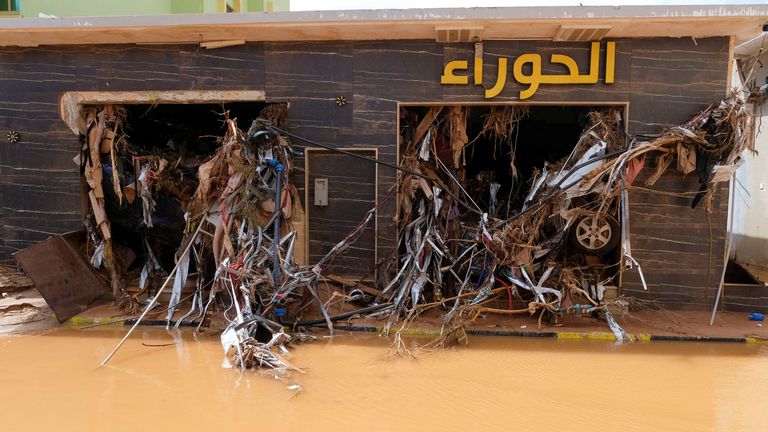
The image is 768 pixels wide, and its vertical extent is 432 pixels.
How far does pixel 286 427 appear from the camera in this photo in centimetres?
Answer: 354

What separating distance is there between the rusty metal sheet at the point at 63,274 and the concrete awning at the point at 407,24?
2.68m

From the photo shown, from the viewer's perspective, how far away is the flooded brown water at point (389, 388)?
3646 mm

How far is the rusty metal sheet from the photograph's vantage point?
580cm

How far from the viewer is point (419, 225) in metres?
6.47

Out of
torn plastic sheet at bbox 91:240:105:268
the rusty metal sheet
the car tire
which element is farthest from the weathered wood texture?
the rusty metal sheet

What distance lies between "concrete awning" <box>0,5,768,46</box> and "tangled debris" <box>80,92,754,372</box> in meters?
0.97

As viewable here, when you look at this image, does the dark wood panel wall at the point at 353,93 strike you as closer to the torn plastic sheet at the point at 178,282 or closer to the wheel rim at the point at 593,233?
the wheel rim at the point at 593,233

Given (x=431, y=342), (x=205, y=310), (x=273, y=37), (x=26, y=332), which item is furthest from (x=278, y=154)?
(x=26, y=332)

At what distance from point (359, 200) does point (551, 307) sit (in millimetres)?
2719

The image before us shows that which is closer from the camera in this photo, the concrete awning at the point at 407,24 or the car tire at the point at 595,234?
the concrete awning at the point at 407,24

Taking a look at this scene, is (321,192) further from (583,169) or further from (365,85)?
(583,169)

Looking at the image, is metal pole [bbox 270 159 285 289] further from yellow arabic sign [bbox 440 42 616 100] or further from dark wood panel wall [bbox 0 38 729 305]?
yellow arabic sign [bbox 440 42 616 100]

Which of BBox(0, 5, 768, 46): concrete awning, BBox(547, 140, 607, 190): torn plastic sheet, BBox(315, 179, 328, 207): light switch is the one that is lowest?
BBox(315, 179, 328, 207): light switch

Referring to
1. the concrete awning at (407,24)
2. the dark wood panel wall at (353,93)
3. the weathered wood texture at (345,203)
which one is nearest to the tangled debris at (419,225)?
the weathered wood texture at (345,203)
